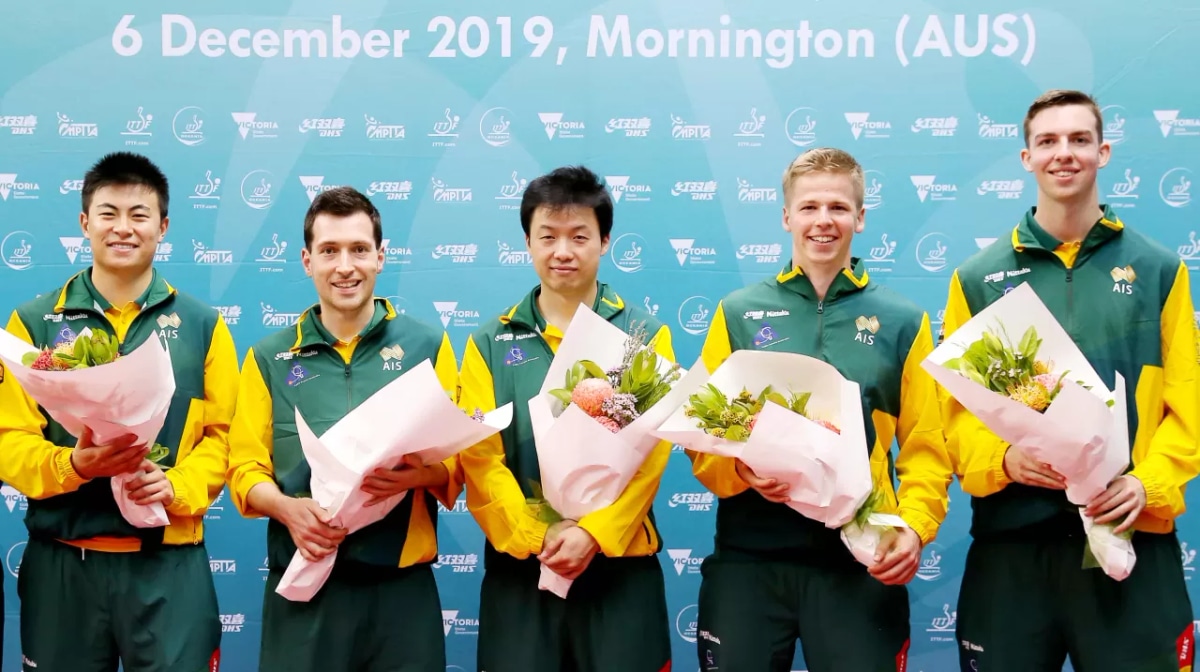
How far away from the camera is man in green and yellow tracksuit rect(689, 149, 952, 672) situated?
2.74m

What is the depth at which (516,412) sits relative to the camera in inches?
116

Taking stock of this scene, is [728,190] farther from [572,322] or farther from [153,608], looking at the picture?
[153,608]

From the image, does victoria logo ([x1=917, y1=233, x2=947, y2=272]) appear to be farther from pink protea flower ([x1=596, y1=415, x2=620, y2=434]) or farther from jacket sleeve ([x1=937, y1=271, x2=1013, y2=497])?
pink protea flower ([x1=596, y1=415, x2=620, y2=434])

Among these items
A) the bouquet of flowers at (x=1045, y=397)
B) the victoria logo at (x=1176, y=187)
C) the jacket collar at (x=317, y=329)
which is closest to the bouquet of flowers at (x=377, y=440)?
the jacket collar at (x=317, y=329)

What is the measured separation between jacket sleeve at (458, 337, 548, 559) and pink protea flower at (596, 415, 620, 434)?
1.19 feet

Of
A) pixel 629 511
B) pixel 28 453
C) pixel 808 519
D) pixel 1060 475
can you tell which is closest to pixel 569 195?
pixel 629 511

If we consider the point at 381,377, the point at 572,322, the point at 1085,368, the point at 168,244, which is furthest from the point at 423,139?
the point at 1085,368

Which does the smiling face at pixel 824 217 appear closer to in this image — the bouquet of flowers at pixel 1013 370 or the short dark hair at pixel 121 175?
the bouquet of flowers at pixel 1013 370

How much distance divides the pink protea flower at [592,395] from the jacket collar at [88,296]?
4.61ft

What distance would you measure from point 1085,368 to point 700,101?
2111 millimetres

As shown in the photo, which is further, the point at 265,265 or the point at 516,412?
the point at 265,265

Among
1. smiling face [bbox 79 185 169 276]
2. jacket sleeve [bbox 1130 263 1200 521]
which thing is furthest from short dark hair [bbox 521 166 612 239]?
jacket sleeve [bbox 1130 263 1200 521]

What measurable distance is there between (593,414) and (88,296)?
1638mm

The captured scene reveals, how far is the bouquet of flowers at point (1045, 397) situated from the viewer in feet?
8.02
